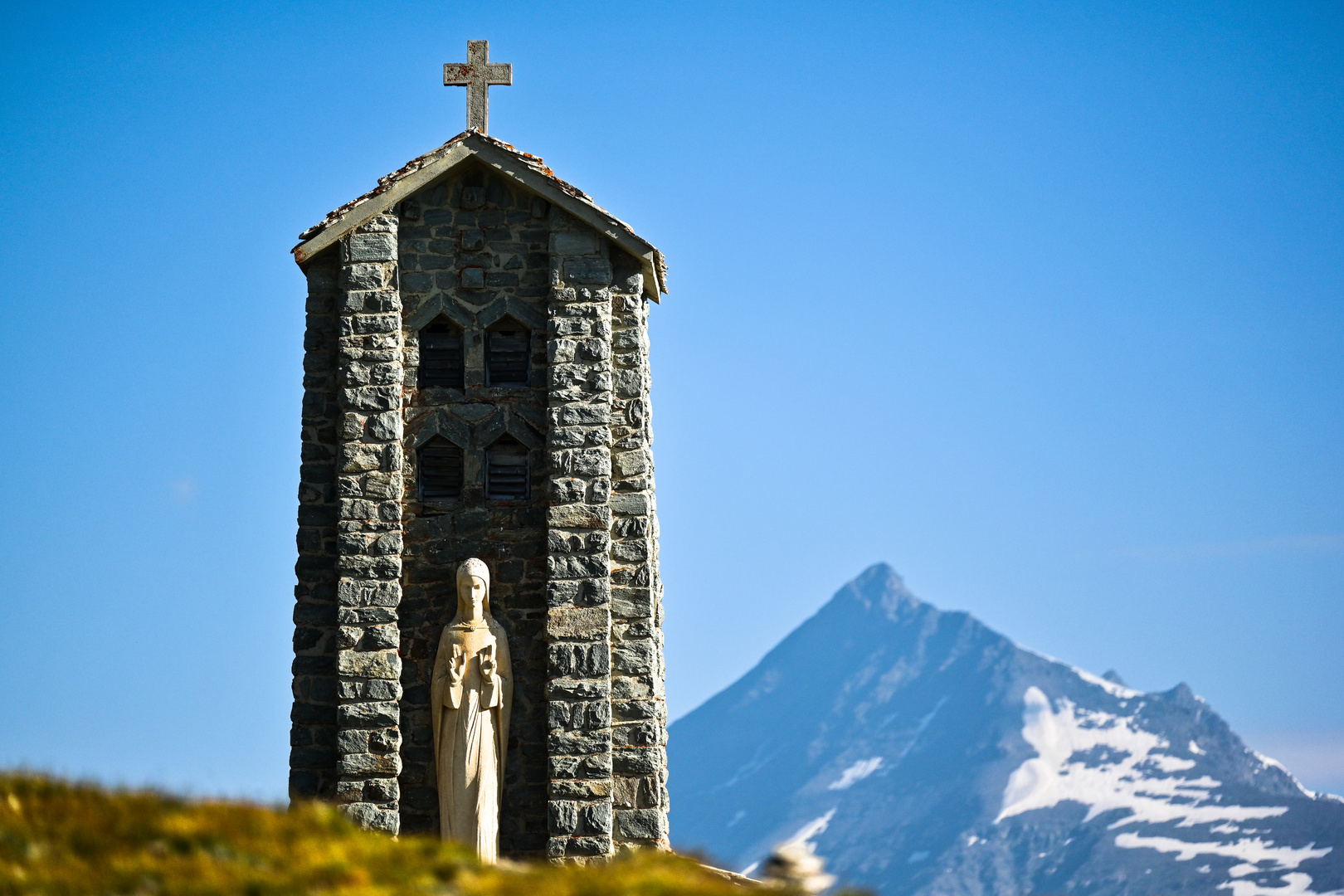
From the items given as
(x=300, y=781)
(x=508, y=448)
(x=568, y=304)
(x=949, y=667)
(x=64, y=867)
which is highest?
(x=949, y=667)

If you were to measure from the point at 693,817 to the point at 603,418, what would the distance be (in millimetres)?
168165

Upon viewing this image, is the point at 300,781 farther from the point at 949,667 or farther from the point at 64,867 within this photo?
the point at 949,667

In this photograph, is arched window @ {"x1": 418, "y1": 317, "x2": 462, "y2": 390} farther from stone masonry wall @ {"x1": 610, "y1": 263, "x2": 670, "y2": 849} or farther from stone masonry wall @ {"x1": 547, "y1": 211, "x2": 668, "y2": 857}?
stone masonry wall @ {"x1": 610, "y1": 263, "x2": 670, "y2": 849}

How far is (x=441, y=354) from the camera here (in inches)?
826

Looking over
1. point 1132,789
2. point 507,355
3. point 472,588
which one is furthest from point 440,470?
point 1132,789

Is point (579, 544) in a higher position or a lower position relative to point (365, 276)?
lower

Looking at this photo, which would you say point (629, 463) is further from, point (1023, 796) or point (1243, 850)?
point (1023, 796)

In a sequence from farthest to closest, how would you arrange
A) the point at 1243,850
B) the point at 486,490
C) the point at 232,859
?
the point at 1243,850
the point at 486,490
the point at 232,859

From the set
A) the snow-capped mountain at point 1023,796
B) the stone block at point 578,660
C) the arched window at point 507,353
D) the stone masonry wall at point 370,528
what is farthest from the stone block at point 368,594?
the snow-capped mountain at point 1023,796

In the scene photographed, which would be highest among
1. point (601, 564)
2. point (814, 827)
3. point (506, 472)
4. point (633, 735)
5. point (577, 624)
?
point (814, 827)

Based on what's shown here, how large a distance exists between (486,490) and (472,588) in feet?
4.30

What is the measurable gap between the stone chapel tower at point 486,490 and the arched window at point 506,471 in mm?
25

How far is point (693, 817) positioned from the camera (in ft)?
607

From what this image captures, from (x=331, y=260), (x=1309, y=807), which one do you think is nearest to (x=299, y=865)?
(x=331, y=260)
